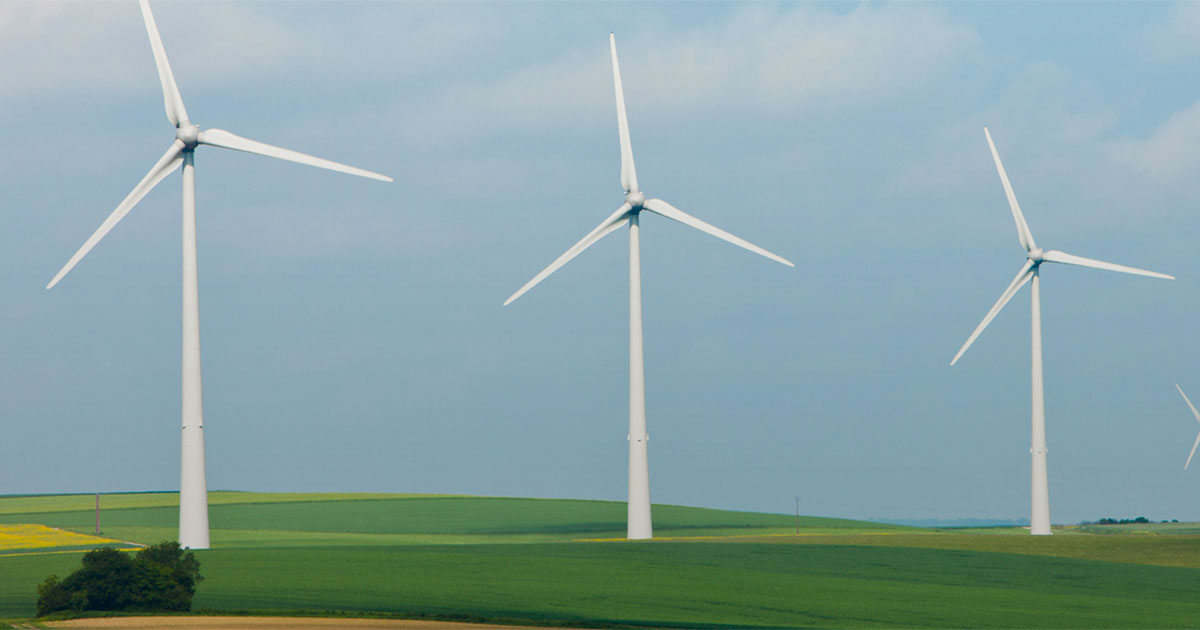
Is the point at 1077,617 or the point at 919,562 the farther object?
the point at 919,562

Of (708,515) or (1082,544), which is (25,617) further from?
(708,515)

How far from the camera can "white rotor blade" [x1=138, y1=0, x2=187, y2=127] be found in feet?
Answer: 189

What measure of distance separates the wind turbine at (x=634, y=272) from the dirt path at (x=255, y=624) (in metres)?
27.5

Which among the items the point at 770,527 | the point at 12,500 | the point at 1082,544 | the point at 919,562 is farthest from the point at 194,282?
the point at 12,500

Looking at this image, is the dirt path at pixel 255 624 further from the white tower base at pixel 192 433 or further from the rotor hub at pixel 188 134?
the rotor hub at pixel 188 134

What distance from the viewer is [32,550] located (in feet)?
207

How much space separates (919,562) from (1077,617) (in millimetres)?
16388

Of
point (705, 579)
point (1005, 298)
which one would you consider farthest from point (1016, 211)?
point (705, 579)

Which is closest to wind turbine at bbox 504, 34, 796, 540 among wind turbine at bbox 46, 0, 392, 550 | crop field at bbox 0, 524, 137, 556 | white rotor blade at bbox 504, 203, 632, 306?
white rotor blade at bbox 504, 203, 632, 306

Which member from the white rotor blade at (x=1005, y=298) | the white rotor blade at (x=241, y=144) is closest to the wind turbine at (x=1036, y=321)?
the white rotor blade at (x=1005, y=298)

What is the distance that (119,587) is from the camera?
39.0 m

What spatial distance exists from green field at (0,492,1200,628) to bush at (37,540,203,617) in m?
0.81

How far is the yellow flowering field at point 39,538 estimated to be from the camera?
2613 inches

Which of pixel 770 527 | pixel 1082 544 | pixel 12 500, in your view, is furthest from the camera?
Result: pixel 12 500
